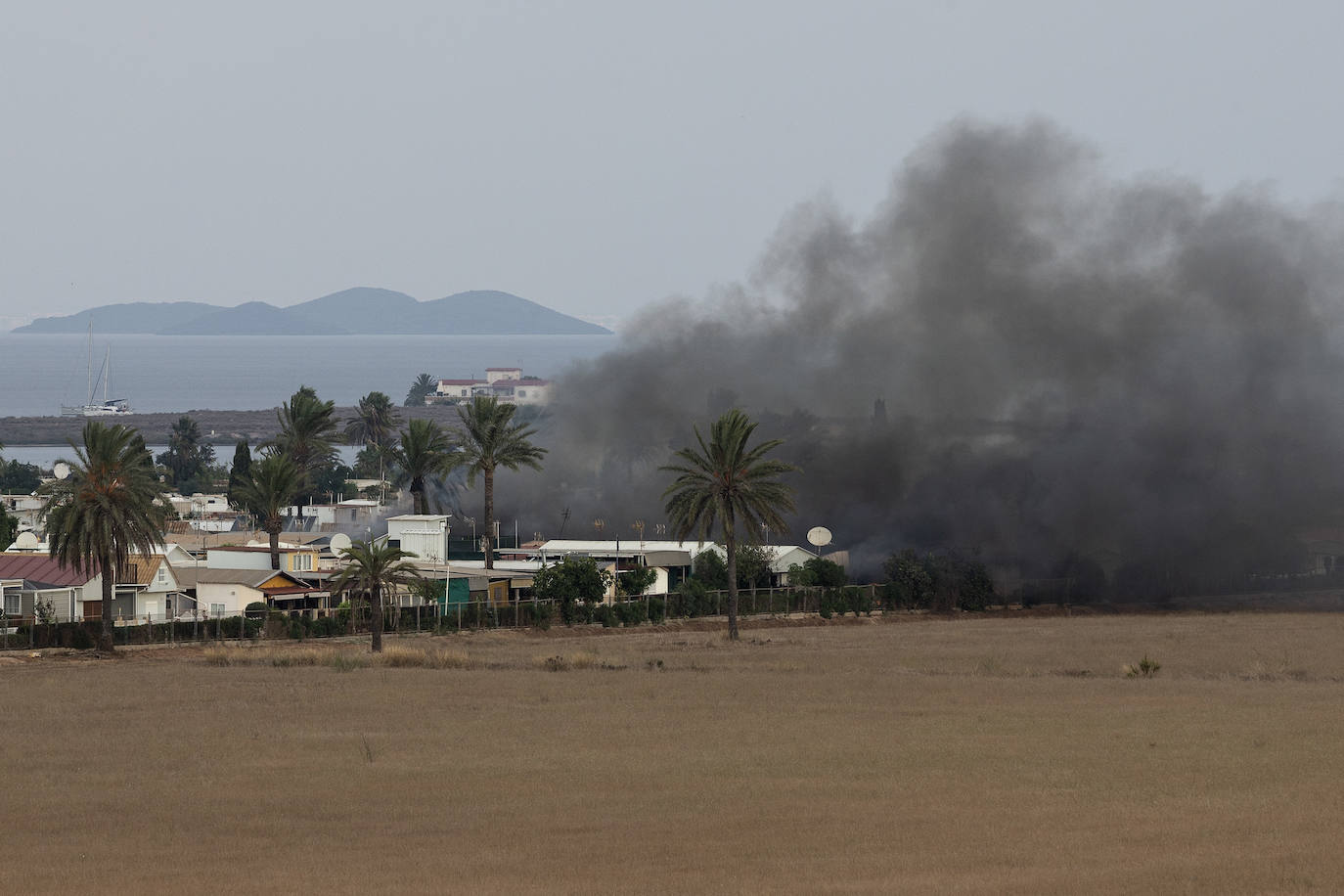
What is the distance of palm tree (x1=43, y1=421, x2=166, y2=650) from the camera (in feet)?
194

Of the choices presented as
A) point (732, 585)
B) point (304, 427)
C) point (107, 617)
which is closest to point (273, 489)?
point (304, 427)

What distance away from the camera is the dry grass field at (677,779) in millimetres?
20938

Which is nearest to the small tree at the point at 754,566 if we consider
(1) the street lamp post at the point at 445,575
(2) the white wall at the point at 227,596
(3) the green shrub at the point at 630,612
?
(3) the green shrub at the point at 630,612

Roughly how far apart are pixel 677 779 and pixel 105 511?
3799 centimetres

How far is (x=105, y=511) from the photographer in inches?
2346

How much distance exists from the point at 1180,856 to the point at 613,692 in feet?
72.2

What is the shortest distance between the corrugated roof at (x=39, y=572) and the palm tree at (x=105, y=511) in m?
8.90

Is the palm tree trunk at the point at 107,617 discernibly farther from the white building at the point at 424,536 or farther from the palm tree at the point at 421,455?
the palm tree at the point at 421,455

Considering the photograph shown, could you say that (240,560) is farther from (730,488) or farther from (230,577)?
(730,488)

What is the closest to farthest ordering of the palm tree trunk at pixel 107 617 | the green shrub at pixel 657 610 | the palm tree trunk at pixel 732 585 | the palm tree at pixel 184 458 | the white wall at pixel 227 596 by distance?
the palm tree trunk at pixel 107 617
the palm tree trunk at pixel 732 585
the white wall at pixel 227 596
the green shrub at pixel 657 610
the palm tree at pixel 184 458

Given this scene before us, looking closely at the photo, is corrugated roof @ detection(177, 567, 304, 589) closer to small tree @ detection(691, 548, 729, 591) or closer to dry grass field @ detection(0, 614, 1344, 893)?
small tree @ detection(691, 548, 729, 591)

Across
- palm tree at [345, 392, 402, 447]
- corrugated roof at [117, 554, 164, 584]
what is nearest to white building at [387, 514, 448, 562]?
corrugated roof at [117, 554, 164, 584]

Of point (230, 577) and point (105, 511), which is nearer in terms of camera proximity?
point (105, 511)

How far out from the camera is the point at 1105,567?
101188 millimetres
